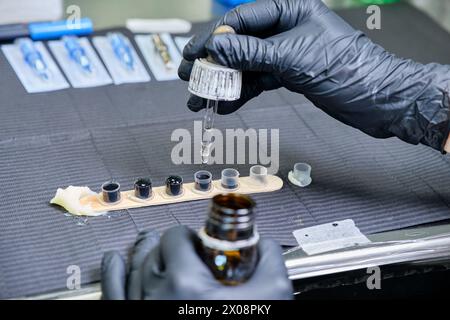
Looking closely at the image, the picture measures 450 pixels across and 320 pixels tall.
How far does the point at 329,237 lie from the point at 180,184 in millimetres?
215

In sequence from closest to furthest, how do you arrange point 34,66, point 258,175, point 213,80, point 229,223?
point 229,223, point 213,80, point 258,175, point 34,66

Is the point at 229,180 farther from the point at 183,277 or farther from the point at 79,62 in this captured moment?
the point at 79,62

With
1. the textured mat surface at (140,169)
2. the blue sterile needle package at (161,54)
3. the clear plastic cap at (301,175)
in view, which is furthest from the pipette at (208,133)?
the blue sterile needle package at (161,54)

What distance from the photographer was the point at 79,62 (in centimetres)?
134

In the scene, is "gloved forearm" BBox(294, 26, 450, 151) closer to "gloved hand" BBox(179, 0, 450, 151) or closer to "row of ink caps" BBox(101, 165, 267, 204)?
"gloved hand" BBox(179, 0, 450, 151)

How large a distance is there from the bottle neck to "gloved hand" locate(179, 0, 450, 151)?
0.29 meters

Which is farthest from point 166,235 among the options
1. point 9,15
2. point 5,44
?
point 9,15

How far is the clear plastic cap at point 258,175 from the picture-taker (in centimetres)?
104

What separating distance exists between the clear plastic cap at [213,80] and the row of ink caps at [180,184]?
0.13 m

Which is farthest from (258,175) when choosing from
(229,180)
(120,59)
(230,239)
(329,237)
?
(120,59)

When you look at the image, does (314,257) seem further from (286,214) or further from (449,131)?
(449,131)

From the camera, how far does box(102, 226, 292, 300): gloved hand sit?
0.68 metres

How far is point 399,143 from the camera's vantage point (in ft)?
3.82

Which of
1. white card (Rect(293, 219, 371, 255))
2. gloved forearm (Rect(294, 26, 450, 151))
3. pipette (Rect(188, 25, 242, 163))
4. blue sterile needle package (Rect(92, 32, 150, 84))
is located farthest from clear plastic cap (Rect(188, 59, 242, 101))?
blue sterile needle package (Rect(92, 32, 150, 84))
